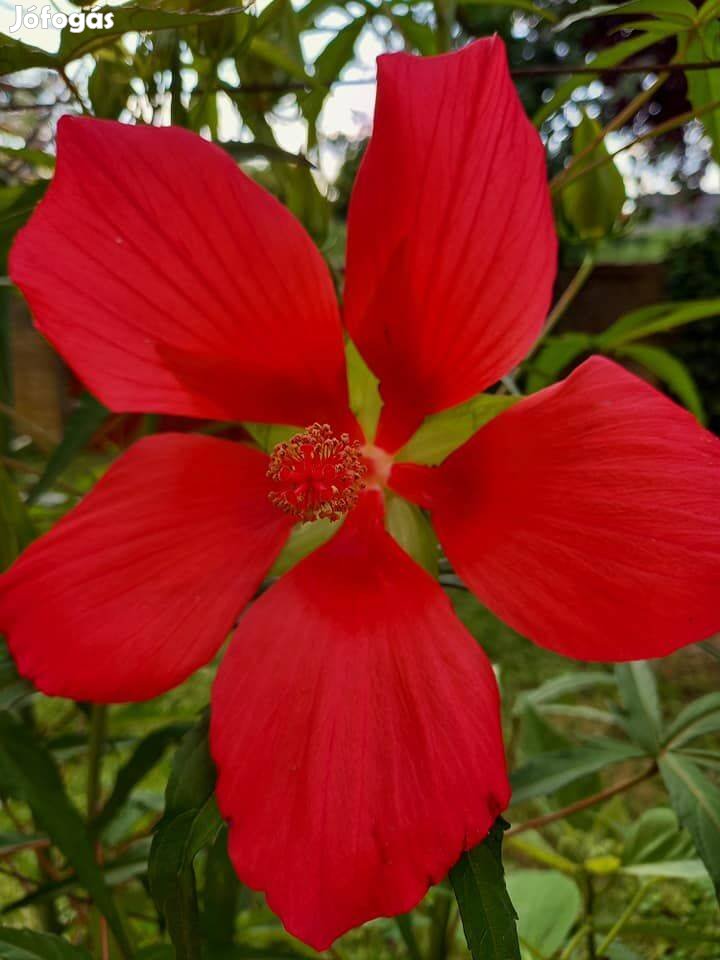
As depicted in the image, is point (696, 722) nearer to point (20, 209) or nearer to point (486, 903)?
point (486, 903)

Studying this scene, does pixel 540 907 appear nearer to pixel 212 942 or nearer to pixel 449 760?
pixel 212 942

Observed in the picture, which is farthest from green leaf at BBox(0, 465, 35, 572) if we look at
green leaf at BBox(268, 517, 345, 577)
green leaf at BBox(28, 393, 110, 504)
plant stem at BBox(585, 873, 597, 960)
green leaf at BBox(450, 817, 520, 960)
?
plant stem at BBox(585, 873, 597, 960)

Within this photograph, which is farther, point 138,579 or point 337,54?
point 337,54

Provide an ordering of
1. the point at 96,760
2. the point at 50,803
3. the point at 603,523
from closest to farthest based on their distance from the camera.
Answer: the point at 603,523 < the point at 50,803 < the point at 96,760

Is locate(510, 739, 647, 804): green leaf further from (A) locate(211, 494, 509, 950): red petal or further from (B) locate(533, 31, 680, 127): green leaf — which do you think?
(B) locate(533, 31, 680, 127): green leaf

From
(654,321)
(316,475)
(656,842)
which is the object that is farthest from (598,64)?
(656,842)

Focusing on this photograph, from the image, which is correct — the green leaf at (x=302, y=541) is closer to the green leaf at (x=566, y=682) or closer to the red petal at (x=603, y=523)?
the red petal at (x=603, y=523)

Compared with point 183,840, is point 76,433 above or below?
above
